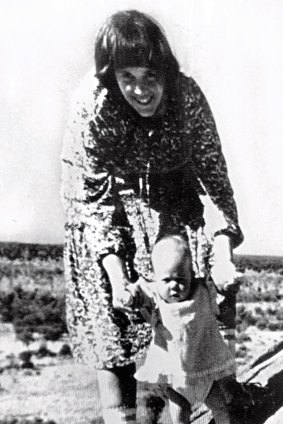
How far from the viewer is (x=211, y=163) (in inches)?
91.5

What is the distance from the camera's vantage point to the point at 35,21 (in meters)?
2.14

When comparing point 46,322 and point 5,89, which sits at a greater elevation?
point 5,89

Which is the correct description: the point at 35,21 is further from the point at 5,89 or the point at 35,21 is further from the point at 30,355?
the point at 30,355

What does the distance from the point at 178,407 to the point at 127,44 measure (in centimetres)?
107

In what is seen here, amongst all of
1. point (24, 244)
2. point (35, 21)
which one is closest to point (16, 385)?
point (24, 244)

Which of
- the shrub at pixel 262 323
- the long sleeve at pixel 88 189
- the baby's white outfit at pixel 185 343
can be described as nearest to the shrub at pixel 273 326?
the shrub at pixel 262 323

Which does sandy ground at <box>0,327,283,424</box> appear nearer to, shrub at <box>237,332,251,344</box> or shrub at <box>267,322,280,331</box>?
shrub at <box>237,332,251,344</box>

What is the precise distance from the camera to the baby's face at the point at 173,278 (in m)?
2.21

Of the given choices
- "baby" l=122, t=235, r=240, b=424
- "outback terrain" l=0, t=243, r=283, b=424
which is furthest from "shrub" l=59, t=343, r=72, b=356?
"baby" l=122, t=235, r=240, b=424

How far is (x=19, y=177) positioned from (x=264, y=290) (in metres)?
0.85

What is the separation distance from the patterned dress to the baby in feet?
0.11

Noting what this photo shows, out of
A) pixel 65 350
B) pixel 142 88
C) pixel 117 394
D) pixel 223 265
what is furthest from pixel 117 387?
pixel 142 88

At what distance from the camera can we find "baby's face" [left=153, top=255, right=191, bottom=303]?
2207mm

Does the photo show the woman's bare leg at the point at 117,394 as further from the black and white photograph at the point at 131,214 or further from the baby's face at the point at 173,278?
the baby's face at the point at 173,278
